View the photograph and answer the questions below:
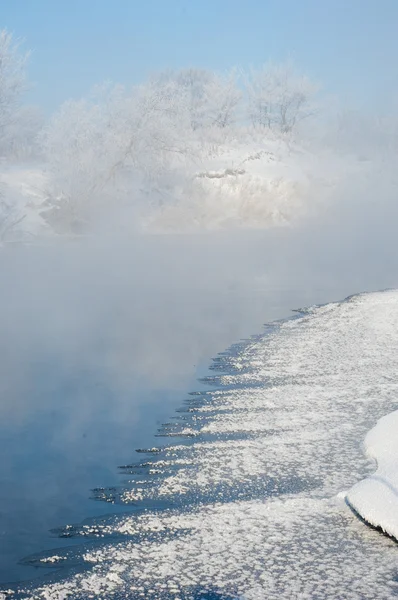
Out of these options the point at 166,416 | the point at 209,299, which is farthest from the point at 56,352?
the point at 209,299

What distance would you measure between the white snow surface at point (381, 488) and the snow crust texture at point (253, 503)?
0.02m

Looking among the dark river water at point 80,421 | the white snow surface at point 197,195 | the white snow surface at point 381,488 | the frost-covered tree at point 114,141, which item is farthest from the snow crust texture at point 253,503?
the frost-covered tree at point 114,141

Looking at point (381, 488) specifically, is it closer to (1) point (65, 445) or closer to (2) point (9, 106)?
(1) point (65, 445)

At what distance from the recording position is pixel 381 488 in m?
5.16

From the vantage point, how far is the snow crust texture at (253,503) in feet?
13.6

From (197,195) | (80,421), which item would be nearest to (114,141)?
(197,195)

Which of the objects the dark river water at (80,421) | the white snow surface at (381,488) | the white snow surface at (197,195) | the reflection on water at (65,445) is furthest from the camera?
the white snow surface at (197,195)

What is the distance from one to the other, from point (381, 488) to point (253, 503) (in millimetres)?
933

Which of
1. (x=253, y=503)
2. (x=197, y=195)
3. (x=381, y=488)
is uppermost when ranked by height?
(x=197, y=195)

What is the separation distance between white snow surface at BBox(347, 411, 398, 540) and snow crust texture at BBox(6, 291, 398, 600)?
0.9 inches

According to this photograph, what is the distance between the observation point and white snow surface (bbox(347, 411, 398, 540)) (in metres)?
4.75

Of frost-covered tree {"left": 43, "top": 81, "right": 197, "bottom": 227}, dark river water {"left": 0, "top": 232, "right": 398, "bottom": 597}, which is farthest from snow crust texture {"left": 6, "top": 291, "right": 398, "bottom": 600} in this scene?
frost-covered tree {"left": 43, "top": 81, "right": 197, "bottom": 227}

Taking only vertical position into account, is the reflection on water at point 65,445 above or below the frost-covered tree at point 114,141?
below

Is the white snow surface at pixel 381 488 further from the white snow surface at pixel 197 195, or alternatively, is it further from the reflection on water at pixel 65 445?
the white snow surface at pixel 197 195
